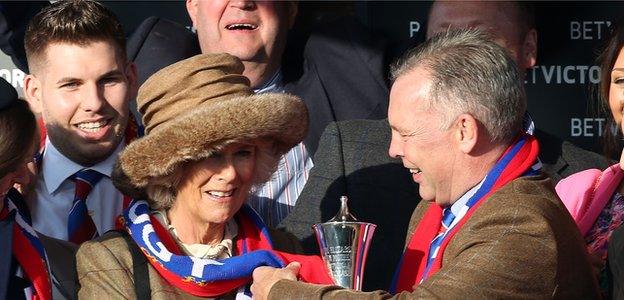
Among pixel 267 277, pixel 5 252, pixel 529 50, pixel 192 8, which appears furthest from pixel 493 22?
pixel 5 252

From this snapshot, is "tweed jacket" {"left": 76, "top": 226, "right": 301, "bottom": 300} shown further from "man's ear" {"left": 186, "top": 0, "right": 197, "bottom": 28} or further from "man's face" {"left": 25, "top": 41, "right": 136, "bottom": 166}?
"man's ear" {"left": 186, "top": 0, "right": 197, "bottom": 28}

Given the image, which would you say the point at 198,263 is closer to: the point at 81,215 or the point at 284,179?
the point at 81,215

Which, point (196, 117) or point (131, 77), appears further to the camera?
point (131, 77)

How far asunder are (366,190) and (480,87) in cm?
98

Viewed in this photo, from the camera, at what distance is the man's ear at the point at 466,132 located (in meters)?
3.65

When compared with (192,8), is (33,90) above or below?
below

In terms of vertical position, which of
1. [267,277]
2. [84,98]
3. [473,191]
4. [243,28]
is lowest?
[267,277]

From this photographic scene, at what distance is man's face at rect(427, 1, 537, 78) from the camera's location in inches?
202

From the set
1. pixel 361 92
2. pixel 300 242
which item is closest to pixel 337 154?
pixel 300 242

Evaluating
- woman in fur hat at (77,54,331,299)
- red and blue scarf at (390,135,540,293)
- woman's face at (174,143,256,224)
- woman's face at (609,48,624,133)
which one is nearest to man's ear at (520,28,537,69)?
woman's face at (609,48,624,133)

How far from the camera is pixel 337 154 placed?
463 centimetres

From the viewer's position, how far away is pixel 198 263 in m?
3.91

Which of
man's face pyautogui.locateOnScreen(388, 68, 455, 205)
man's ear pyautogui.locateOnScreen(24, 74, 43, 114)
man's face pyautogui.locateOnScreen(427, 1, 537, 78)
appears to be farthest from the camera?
man's face pyautogui.locateOnScreen(427, 1, 537, 78)

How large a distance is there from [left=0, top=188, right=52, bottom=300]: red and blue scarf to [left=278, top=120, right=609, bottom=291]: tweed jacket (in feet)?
3.07
